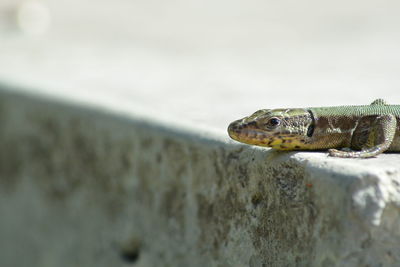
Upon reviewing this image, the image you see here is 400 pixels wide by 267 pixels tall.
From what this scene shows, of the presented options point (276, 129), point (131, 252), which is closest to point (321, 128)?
point (276, 129)

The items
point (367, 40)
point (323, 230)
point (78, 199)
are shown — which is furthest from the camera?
point (367, 40)

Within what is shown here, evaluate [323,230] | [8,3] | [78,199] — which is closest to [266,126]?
[323,230]

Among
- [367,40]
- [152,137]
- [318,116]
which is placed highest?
[367,40]

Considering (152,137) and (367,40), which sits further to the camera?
(367,40)

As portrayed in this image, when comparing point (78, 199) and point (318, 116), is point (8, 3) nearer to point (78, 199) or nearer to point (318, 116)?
point (78, 199)

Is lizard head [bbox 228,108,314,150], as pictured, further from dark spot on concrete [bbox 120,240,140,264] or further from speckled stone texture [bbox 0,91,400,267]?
dark spot on concrete [bbox 120,240,140,264]

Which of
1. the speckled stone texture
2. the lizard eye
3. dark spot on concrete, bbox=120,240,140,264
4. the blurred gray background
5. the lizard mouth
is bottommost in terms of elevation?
dark spot on concrete, bbox=120,240,140,264

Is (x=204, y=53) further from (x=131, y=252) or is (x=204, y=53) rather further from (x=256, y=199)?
(x=256, y=199)

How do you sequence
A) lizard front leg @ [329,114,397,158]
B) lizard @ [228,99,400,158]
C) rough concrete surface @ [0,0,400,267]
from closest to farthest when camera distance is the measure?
rough concrete surface @ [0,0,400,267]
lizard front leg @ [329,114,397,158]
lizard @ [228,99,400,158]

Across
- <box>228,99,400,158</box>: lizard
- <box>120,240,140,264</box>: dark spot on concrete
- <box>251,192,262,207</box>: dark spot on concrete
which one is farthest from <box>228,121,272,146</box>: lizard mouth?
<box>120,240,140,264</box>: dark spot on concrete
